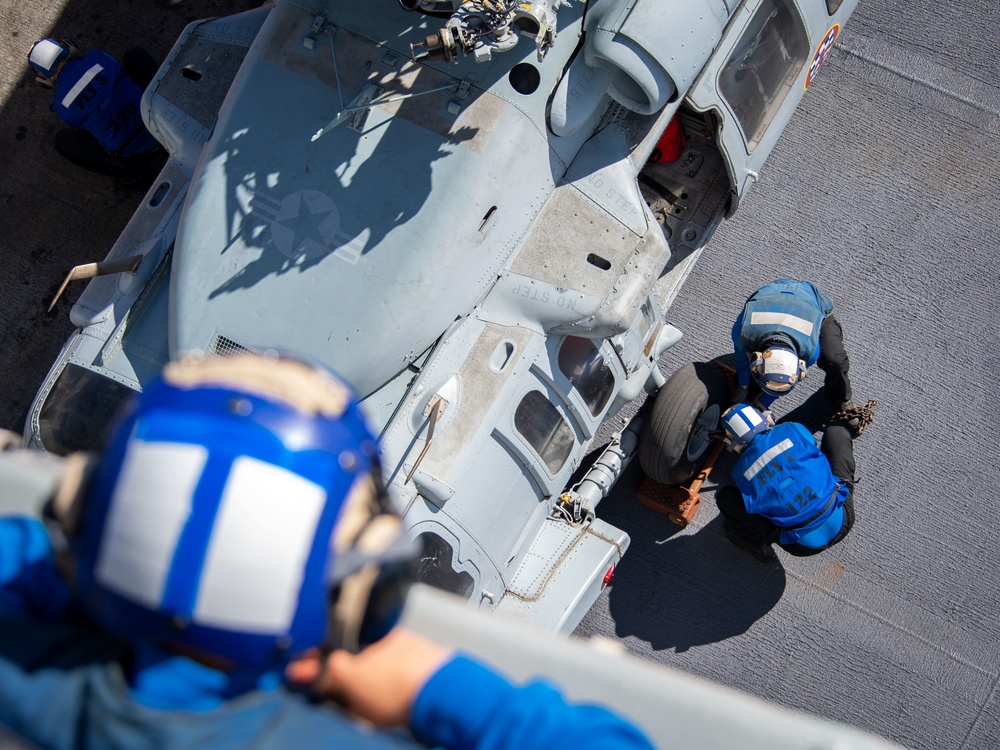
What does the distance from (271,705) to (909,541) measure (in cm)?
572

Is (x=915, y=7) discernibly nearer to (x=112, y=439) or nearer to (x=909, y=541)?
(x=909, y=541)

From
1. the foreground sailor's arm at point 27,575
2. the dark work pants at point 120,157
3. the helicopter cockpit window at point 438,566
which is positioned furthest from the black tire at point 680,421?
the foreground sailor's arm at point 27,575

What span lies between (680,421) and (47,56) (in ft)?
16.5

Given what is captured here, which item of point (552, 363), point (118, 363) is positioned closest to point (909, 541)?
point (552, 363)

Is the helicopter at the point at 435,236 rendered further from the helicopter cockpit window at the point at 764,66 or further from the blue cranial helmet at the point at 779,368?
the blue cranial helmet at the point at 779,368

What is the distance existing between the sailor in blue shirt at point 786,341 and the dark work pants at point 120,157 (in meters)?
4.56

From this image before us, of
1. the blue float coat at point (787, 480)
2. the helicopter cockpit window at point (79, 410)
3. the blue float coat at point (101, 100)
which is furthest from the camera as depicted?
the blue float coat at point (101, 100)

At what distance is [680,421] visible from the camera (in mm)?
5812

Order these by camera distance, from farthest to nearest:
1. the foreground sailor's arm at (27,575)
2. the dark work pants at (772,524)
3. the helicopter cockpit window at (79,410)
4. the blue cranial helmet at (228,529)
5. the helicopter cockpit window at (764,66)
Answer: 1. the dark work pants at (772,524)
2. the helicopter cockpit window at (764,66)
3. the helicopter cockpit window at (79,410)
4. the foreground sailor's arm at (27,575)
5. the blue cranial helmet at (228,529)

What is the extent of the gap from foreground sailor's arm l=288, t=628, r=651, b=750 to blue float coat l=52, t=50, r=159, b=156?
5479 mm

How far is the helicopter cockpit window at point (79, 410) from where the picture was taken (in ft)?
14.5

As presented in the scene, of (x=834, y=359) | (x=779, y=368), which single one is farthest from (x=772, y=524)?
(x=834, y=359)

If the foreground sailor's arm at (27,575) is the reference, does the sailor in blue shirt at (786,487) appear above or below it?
below

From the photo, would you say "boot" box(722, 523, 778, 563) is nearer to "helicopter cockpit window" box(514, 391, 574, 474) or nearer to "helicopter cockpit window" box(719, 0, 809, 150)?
"helicopter cockpit window" box(514, 391, 574, 474)
